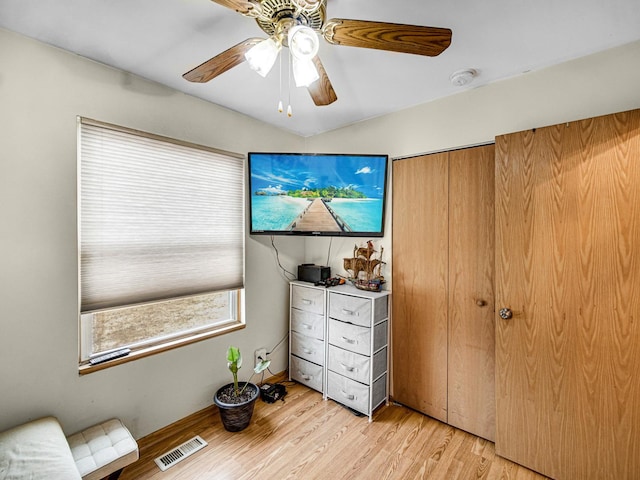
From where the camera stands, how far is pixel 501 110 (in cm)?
192

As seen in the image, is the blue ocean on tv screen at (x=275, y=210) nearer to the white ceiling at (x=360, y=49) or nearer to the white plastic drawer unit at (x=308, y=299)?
the white plastic drawer unit at (x=308, y=299)

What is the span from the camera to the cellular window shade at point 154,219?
1.74 m

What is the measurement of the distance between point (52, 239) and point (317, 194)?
1715 millimetres

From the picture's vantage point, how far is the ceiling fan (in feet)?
3.43

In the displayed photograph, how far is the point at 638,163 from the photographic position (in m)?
1.40

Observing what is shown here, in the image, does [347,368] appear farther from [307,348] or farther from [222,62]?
[222,62]

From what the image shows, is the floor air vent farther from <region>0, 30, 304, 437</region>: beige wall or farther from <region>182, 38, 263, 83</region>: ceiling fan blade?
<region>182, 38, 263, 83</region>: ceiling fan blade

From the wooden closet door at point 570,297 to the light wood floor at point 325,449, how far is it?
265 millimetres

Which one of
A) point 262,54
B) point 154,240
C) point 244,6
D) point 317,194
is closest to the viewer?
point 244,6

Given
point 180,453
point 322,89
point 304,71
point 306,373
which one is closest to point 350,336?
point 306,373

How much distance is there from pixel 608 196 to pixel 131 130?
2732mm

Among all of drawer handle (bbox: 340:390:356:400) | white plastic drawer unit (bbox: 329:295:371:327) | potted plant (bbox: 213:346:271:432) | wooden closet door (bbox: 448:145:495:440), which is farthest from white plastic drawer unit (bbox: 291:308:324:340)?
wooden closet door (bbox: 448:145:495:440)

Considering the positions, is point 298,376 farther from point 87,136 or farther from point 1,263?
point 87,136

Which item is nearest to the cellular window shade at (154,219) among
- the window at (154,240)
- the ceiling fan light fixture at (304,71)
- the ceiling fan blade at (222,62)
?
the window at (154,240)
